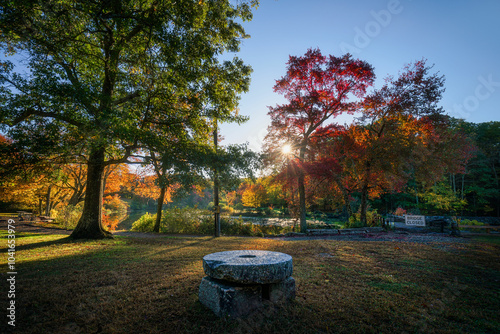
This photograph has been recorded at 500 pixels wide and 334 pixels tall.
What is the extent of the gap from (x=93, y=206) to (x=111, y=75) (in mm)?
5071

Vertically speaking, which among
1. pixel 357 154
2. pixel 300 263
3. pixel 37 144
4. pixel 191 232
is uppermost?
pixel 357 154

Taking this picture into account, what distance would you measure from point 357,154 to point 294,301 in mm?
11117

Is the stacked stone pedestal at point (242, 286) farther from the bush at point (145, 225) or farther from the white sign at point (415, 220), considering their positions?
the white sign at point (415, 220)

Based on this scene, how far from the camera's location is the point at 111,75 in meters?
7.92

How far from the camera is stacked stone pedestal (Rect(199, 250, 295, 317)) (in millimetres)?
2459

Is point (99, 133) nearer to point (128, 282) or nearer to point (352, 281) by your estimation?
point (128, 282)

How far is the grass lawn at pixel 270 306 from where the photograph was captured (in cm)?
229

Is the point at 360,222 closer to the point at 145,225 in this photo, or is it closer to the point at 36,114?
the point at 145,225

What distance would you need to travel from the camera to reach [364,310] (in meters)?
2.67

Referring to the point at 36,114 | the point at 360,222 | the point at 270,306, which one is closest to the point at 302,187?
the point at 360,222

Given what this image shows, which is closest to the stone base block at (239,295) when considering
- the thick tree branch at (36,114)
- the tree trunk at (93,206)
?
the thick tree branch at (36,114)

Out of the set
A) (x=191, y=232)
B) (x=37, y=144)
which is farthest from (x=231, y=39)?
(x=191, y=232)

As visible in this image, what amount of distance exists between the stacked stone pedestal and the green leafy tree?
5.22 meters

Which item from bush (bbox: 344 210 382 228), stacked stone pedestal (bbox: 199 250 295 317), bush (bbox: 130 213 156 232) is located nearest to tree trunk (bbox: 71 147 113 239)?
bush (bbox: 130 213 156 232)
